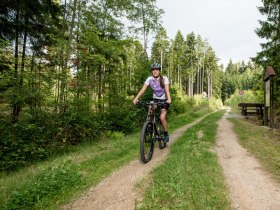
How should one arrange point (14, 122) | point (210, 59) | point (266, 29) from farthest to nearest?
point (210, 59) < point (266, 29) < point (14, 122)

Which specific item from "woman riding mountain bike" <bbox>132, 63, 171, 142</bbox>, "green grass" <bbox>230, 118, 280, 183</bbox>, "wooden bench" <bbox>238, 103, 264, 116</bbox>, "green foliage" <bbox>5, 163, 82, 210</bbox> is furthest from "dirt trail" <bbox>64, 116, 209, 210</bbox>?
"wooden bench" <bbox>238, 103, 264, 116</bbox>

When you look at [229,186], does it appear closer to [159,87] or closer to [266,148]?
[159,87]

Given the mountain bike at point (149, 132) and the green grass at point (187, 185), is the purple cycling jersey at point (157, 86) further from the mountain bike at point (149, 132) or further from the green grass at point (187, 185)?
the green grass at point (187, 185)

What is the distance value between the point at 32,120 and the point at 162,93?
14.7ft

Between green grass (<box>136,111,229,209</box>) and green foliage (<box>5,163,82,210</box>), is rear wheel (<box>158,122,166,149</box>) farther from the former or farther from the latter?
green foliage (<box>5,163,82,210</box>)

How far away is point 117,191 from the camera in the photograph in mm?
3904

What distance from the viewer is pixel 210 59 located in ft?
211

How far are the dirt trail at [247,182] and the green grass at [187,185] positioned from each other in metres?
0.19

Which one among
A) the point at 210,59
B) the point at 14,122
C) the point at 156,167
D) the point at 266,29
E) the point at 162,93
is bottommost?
the point at 156,167

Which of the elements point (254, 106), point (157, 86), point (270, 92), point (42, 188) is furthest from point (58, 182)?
point (254, 106)

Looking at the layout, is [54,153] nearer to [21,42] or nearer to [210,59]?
[21,42]

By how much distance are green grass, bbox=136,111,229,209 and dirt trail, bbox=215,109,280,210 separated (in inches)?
7.5

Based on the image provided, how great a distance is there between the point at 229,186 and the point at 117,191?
80.8 inches

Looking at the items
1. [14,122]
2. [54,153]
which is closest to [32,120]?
→ [14,122]
